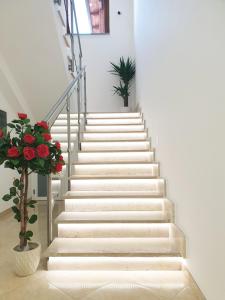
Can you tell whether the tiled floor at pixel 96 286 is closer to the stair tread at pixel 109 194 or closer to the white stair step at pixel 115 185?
the stair tread at pixel 109 194

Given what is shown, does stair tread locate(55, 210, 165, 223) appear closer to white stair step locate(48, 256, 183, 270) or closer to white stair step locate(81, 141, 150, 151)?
white stair step locate(48, 256, 183, 270)

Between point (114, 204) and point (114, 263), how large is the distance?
0.72 m

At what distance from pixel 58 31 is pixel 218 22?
3.06m

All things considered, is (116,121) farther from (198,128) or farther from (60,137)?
(198,128)

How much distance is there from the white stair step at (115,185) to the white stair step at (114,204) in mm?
270

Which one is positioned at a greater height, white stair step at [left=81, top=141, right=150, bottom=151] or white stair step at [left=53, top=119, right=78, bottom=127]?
white stair step at [left=53, top=119, right=78, bottom=127]

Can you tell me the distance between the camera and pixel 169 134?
2684 millimetres

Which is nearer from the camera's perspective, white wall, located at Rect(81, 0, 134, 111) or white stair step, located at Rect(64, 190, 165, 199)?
white stair step, located at Rect(64, 190, 165, 199)

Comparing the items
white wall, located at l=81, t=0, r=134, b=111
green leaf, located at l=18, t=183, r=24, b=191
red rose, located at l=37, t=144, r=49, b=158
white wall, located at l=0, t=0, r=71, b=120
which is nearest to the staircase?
green leaf, located at l=18, t=183, r=24, b=191

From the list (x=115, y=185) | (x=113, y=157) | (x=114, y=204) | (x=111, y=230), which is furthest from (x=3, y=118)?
(x=111, y=230)

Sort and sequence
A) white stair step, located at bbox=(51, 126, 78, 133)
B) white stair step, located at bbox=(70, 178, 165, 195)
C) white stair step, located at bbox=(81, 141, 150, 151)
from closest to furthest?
1. white stair step, located at bbox=(51, 126, 78, 133)
2. white stair step, located at bbox=(70, 178, 165, 195)
3. white stair step, located at bbox=(81, 141, 150, 151)

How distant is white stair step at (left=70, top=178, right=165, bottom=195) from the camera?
3.05 meters

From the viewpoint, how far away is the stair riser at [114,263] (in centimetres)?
212

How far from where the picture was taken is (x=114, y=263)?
214 cm
